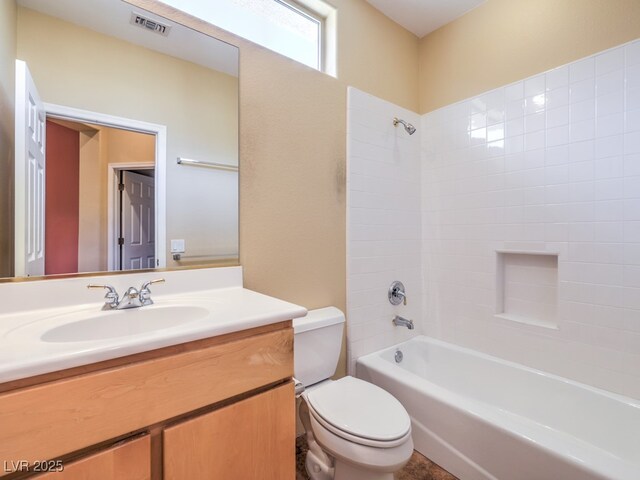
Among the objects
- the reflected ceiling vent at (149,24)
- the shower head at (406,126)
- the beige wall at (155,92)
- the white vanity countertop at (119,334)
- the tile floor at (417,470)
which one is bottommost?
the tile floor at (417,470)

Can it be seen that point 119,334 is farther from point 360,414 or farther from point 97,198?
point 360,414

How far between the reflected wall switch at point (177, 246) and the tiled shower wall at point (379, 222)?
942 mm

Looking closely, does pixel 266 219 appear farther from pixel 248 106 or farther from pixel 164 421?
pixel 164 421

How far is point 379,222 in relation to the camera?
2.04 m

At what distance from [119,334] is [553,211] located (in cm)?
208

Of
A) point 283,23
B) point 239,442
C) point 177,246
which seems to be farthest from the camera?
point 283,23

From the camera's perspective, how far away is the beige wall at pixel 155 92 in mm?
1065

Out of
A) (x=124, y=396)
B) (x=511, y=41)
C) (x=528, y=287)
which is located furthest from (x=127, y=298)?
(x=511, y=41)

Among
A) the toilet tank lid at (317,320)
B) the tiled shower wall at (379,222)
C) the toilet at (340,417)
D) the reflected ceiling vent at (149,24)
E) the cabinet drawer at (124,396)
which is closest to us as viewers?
the cabinet drawer at (124,396)

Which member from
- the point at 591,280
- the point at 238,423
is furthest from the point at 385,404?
the point at 591,280

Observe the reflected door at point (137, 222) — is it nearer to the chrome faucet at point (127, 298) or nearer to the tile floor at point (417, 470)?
the chrome faucet at point (127, 298)

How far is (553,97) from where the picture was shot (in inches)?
66.3

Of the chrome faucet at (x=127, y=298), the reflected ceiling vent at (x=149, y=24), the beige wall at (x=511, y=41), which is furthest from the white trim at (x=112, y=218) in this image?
the beige wall at (x=511, y=41)

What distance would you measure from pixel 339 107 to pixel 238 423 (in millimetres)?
1667
